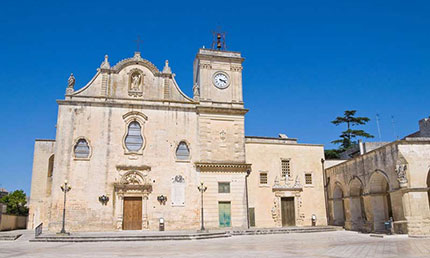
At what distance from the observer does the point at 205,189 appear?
25469mm

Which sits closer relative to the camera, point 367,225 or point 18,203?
point 367,225

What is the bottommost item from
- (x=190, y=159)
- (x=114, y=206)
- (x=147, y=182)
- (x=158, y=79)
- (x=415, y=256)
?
(x=415, y=256)

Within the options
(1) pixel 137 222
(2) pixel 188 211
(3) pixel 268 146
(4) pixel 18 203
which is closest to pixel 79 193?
(1) pixel 137 222

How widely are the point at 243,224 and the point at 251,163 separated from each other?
4.86 m

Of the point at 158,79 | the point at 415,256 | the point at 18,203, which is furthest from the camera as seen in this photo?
the point at 18,203

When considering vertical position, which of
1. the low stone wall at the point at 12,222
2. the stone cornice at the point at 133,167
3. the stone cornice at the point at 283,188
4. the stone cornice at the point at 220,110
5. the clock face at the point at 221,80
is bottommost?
the low stone wall at the point at 12,222

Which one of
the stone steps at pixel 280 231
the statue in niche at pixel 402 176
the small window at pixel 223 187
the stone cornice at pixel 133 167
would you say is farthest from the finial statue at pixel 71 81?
the statue in niche at pixel 402 176

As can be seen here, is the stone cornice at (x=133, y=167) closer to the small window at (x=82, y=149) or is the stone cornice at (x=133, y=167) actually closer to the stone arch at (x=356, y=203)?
the small window at (x=82, y=149)

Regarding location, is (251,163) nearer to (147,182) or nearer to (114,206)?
(147,182)

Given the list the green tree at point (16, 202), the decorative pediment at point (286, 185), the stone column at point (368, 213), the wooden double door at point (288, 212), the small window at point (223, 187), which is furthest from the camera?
the green tree at point (16, 202)

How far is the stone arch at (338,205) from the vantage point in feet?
94.4

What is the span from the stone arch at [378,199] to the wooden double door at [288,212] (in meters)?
7.00

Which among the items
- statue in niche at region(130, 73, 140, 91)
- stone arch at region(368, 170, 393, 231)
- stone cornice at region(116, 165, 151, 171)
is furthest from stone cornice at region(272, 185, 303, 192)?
statue in niche at region(130, 73, 140, 91)

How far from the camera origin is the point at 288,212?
29.2 m
